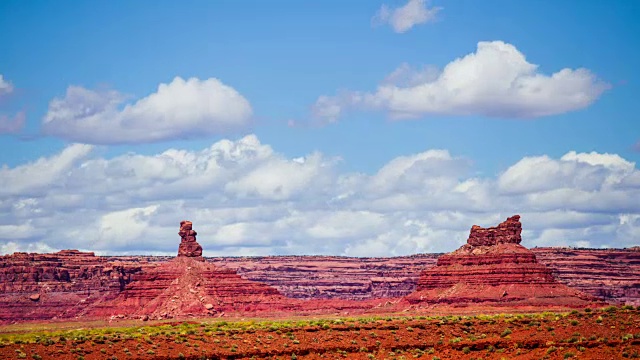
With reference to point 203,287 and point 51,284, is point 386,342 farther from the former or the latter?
point 51,284

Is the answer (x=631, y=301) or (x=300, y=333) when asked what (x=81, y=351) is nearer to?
(x=300, y=333)

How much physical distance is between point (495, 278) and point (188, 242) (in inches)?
1680

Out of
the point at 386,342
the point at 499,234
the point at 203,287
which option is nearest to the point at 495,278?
the point at 499,234

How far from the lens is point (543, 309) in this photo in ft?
466

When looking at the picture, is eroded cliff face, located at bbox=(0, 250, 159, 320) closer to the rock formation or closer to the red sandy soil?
the rock formation

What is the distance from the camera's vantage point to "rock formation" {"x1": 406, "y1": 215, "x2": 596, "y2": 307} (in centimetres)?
15088

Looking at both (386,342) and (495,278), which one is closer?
(386,342)

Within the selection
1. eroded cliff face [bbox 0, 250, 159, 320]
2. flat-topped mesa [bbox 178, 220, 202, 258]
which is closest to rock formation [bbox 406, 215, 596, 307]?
flat-topped mesa [bbox 178, 220, 202, 258]

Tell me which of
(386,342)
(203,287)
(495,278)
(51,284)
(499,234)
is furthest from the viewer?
(51,284)

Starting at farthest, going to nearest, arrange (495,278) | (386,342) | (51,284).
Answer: (51,284), (495,278), (386,342)

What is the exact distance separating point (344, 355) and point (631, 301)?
11812cm

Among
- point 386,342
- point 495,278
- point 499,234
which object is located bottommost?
point 386,342

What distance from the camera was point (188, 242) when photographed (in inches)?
6841

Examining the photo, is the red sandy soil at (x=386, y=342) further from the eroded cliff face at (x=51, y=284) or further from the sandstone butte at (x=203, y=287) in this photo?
the eroded cliff face at (x=51, y=284)
